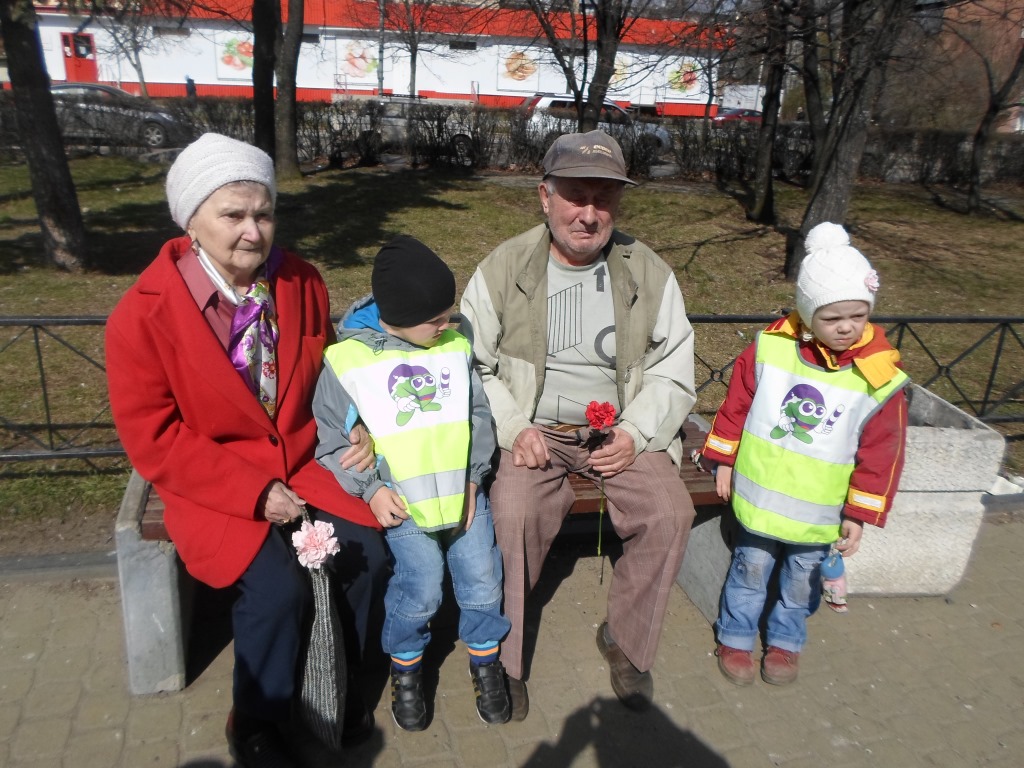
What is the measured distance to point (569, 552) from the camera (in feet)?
12.0

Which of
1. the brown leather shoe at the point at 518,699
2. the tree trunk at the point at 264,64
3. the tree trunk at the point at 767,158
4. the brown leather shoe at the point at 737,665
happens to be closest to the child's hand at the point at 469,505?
the brown leather shoe at the point at 518,699

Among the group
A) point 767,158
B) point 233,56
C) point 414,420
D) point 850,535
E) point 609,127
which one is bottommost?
point 850,535

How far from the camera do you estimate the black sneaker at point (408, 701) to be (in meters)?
2.55

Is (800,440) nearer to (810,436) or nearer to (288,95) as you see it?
(810,436)

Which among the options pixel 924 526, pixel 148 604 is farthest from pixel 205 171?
pixel 924 526

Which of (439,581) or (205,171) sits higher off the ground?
(205,171)

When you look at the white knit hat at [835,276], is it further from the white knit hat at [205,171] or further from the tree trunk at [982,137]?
the tree trunk at [982,137]

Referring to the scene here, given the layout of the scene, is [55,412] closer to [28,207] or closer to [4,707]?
[4,707]

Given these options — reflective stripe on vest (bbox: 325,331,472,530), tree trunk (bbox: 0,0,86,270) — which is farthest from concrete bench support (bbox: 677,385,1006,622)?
tree trunk (bbox: 0,0,86,270)

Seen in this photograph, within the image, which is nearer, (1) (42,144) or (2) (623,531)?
(2) (623,531)

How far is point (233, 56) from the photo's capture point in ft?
128

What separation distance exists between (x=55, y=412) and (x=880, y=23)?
6572 millimetres

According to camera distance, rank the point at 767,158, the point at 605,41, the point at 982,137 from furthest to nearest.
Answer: the point at 982,137 → the point at 767,158 → the point at 605,41

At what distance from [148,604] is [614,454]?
165 centimetres
